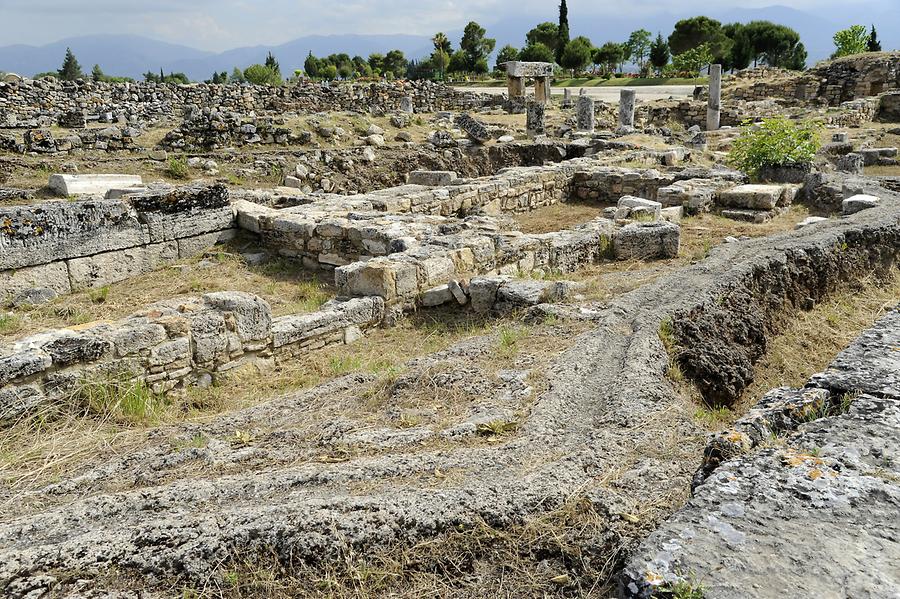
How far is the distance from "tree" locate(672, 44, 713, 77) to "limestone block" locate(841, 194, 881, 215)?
38846 millimetres

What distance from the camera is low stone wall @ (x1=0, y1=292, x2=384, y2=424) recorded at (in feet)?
17.2

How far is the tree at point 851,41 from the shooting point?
149 feet

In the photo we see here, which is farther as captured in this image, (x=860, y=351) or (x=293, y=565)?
(x=860, y=351)

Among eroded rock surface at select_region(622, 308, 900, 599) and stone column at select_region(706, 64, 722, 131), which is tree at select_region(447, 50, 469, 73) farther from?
eroded rock surface at select_region(622, 308, 900, 599)

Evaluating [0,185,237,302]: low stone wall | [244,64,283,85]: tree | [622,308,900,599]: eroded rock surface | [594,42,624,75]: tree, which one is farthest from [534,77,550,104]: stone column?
[594,42,624,75]: tree

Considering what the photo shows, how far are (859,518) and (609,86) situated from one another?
159ft

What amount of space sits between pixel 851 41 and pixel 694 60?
10.3 m

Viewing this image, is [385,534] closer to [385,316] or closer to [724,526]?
[724,526]

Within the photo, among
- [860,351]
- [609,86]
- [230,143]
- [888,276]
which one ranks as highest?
[609,86]

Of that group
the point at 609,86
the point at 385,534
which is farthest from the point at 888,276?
the point at 609,86

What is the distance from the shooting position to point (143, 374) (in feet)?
19.1

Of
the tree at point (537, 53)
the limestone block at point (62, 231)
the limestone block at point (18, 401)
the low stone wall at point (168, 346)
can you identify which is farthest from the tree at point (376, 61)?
the limestone block at point (18, 401)

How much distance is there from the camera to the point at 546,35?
60688mm

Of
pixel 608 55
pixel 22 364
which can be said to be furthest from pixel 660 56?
pixel 22 364
